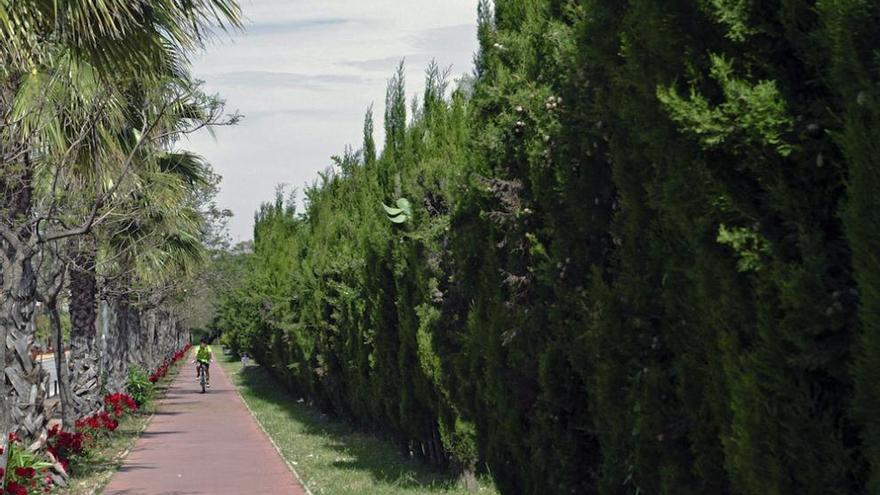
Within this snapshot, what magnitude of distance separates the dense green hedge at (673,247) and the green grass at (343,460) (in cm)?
232

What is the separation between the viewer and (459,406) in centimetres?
1464

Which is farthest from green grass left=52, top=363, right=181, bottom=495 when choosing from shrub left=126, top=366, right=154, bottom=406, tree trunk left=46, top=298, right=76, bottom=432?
shrub left=126, top=366, right=154, bottom=406

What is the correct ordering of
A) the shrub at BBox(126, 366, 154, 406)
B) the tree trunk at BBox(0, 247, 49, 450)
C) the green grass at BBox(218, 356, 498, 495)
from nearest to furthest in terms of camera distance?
1. the tree trunk at BBox(0, 247, 49, 450)
2. the green grass at BBox(218, 356, 498, 495)
3. the shrub at BBox(126, 366, 154, 406)

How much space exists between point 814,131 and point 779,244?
1.58 ft

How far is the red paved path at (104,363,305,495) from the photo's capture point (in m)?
16.2

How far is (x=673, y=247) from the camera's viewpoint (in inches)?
259

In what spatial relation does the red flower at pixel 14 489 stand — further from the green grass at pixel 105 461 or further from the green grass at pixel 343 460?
the green grass at pixel 343 460

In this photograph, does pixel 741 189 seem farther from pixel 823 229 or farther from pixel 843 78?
pixel 843 78

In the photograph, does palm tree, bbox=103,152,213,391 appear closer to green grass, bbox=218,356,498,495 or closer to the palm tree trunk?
the palm tree trunk

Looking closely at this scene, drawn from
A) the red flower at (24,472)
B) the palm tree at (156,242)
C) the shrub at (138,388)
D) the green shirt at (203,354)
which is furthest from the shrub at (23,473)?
the green shirt at (203,354)

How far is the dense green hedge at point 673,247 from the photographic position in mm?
4809

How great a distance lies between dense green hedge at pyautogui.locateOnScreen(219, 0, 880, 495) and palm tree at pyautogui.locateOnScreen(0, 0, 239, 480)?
2882 millimetres

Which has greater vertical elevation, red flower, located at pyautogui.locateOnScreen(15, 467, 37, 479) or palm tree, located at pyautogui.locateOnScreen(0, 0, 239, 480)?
palm tree, located at pyautogui.locateOnScreen(0, 0, 239, 480)

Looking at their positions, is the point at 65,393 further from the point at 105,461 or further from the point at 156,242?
the point at 156,242
